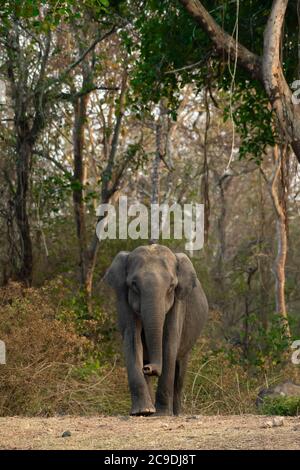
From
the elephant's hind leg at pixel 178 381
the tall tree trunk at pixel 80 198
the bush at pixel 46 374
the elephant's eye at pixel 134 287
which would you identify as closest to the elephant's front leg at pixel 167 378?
the elephant's eye at pixel 134 287

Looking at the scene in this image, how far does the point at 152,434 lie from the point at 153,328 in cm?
314

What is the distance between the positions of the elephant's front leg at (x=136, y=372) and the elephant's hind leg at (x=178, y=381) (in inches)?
57.2

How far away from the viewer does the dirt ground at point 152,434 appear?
8341mm

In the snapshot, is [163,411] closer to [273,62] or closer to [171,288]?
[171,288]

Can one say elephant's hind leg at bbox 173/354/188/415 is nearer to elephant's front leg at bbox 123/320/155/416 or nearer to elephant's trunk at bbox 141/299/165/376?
elephant's front leg at bbox 123/320/155/416

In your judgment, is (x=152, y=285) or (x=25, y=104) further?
(x=25, y=104)

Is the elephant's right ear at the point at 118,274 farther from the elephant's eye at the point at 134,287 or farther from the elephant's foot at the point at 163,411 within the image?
the elephant's foot at the point at 163,411

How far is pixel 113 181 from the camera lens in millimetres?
23656

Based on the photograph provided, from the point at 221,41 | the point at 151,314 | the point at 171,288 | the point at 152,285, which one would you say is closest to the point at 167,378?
the point at 151,314

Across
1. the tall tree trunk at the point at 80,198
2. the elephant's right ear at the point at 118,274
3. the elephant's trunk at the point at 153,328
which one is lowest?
the elephant's trunk at the point at 153,328

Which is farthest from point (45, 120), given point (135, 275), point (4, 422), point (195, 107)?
point (195, 107)

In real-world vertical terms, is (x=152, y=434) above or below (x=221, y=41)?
below

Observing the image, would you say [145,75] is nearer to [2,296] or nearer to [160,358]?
[2,296]
